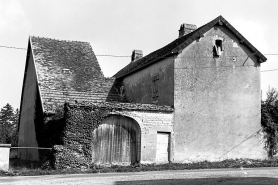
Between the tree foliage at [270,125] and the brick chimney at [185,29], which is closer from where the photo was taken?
the tree foliage at [270,125]

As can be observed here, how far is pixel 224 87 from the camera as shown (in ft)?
81.6

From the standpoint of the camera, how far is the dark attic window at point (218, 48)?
81.7 ft

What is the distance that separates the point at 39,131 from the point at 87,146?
21.0 feet

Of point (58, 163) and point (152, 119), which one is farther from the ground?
point (152, 119)

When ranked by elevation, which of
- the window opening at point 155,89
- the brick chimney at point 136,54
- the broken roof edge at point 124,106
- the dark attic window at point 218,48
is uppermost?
the brick chimney at point 136,54

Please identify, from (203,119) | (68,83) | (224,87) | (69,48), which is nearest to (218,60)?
(224,87)

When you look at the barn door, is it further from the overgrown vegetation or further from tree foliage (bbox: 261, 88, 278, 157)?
tree foliage (bbox: 261, 88, 278, 157)

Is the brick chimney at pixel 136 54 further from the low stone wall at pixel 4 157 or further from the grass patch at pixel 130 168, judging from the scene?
the low stone wall at pixel 4 157

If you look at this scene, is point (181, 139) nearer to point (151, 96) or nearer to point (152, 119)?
point (152, 119)

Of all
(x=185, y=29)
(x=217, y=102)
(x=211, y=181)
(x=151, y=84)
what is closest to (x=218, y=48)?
(x=217, y=102)

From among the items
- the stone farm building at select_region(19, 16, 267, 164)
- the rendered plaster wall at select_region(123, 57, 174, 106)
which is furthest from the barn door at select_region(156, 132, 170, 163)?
the rendered plaster wall at select_region(123, 57, 174, 106)

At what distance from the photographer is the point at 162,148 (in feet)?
75.9

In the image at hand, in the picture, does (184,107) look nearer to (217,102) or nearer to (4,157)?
(217,102)

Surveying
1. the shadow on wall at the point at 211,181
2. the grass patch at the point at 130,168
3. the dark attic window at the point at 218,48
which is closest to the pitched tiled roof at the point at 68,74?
the grass patch at the point at 130,168
